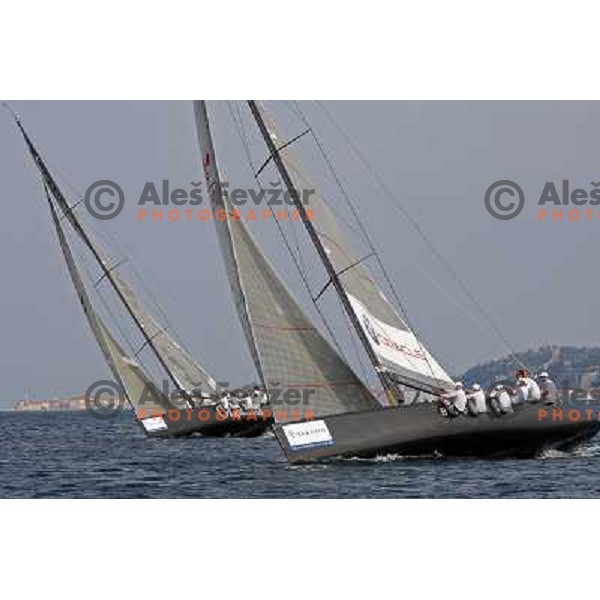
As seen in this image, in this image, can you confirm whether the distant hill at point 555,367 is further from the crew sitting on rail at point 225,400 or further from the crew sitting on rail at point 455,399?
the crew sitting on rail at point 225,400

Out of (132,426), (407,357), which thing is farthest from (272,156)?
(132,426)

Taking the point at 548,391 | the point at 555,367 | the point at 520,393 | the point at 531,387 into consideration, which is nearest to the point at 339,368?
the point at 520,393

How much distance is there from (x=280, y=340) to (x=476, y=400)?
269 centimetres

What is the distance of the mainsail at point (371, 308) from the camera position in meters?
23.9

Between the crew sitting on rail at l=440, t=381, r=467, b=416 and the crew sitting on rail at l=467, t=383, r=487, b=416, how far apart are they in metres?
0.13

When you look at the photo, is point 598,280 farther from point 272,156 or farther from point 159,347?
point 159,347

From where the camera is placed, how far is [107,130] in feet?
67.1

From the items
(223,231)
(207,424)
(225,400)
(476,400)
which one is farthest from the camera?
(207,424)

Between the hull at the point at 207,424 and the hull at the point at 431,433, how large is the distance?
886cm

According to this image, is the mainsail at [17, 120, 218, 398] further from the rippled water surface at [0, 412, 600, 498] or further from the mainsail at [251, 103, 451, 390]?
the mainsail at [251, 103, 451, 390]

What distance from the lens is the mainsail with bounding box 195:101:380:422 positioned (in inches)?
912

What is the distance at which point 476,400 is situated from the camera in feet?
78.2

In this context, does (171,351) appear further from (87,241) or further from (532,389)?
(532,389)
